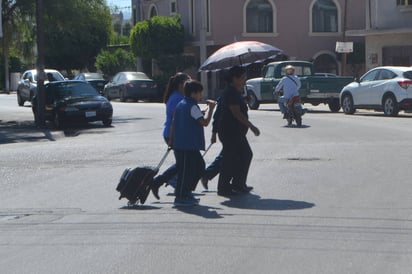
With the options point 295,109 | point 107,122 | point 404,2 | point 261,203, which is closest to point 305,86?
point 295,109

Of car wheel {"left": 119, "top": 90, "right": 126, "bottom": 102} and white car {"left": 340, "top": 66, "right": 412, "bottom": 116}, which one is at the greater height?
white car {"left": 340, "top": 66, "right": 412, "bottom": 116}

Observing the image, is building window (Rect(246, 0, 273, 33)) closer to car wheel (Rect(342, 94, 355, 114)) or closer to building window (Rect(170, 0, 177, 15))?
building window (Rect(170, 0, 177, 15))

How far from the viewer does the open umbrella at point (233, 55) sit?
1606 centimetres

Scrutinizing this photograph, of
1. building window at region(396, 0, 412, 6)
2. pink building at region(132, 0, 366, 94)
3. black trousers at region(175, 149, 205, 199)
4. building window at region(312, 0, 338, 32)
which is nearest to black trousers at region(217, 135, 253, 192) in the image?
black trousers at region(175, 149, 205, 199)

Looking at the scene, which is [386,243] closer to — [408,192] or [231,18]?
[408,192]

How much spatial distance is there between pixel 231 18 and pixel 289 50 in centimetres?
394

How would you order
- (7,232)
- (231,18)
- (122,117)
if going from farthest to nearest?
(231,18) < (122,117) < (7,232)

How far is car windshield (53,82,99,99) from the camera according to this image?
89.5 ft

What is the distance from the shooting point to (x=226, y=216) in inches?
400

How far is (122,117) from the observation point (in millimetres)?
30672

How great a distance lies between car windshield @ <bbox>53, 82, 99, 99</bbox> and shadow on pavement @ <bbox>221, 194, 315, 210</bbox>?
53.9 ft

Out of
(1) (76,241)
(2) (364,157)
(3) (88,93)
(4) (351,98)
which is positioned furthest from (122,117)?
(1) (76,241)

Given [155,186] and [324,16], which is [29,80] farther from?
[155,186]

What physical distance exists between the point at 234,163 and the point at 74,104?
50.3 ft
